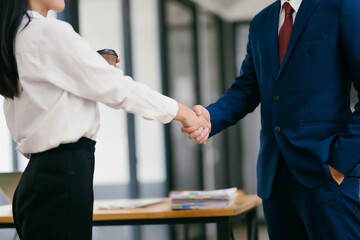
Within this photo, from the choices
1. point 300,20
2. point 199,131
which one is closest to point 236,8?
point 199,131

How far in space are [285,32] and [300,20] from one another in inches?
3.8

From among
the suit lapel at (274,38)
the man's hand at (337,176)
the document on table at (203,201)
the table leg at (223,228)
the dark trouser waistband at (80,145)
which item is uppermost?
the suit lapel at (274,38)

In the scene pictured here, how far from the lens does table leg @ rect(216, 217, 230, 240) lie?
87.9 inches

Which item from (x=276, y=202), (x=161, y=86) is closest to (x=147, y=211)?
(x=276, y=202)

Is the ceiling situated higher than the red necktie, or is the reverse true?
the ceiling

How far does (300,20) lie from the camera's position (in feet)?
5.72

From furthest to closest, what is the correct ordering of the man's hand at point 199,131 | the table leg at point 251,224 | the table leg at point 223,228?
the table leg at point 251,224, the table leg at point 223,228, the man's hand at point 199,131

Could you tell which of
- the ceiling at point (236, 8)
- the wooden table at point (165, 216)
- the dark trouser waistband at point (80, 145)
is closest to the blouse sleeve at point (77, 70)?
the dark trouser waistband at point (80, 145)

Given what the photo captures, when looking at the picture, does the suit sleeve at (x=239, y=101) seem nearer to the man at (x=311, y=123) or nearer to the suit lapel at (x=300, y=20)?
the man at (x=311, y=123)

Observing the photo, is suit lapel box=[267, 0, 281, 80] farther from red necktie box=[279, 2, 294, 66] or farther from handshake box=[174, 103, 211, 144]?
handshake box=[174, 103, 211, 144]

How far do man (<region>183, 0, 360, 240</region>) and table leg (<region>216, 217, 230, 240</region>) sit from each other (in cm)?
44

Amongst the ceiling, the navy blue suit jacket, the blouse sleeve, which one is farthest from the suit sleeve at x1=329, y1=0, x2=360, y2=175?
the ceiling

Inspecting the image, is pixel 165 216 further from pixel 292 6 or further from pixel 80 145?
pixel 292 6

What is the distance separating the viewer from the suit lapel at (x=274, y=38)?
1803 mm
